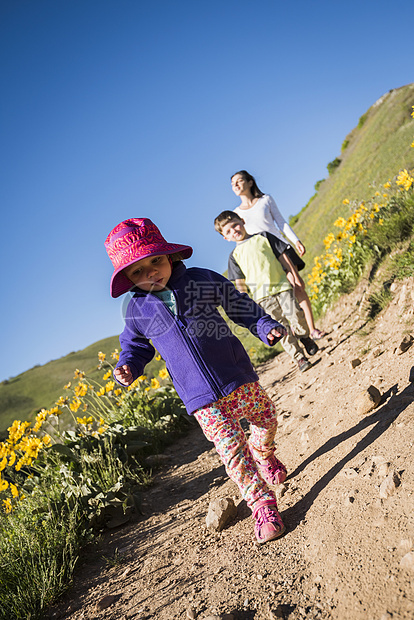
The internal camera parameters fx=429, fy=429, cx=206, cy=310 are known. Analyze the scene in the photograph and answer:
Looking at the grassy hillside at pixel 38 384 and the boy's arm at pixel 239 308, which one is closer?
the boy's arm at pixel 239 308

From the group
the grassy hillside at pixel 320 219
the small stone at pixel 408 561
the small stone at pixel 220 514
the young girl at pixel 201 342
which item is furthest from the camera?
the grassy hillside at pixel 320 219

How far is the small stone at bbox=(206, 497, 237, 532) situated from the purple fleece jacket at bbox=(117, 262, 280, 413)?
24.9 inches

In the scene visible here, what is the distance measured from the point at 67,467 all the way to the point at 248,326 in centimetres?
222

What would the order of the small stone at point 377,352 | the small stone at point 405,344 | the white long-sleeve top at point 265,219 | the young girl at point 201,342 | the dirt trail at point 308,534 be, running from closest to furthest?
1. the dirt trail at point 308,534
2. the young girl at point 201,342
3. the small stone at point 405,344
4. the small stone at point 377,352
5. the white long-sleeve top at point 265,219

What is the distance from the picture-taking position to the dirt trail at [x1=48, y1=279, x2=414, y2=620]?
1.58 m

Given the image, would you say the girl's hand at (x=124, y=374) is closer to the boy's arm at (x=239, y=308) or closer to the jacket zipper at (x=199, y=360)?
the jacket zipper at (x=199, y=360)

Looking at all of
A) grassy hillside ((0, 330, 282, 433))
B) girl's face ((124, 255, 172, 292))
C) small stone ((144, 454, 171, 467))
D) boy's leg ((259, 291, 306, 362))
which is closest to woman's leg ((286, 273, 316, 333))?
boy's leg ((259, 291, 306, 362))

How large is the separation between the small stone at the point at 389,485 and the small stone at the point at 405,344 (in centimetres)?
144

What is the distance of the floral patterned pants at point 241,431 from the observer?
225cm

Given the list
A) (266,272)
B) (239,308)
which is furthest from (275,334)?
(266,272)

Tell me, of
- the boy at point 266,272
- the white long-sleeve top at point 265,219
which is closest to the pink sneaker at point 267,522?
the boy at point 266,272

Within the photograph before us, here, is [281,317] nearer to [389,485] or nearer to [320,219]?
[389,485]

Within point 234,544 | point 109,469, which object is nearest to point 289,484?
point 234,544

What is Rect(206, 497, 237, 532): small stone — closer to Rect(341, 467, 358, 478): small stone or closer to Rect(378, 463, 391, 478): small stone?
Rect(341, 467, 358, 478): small stone
